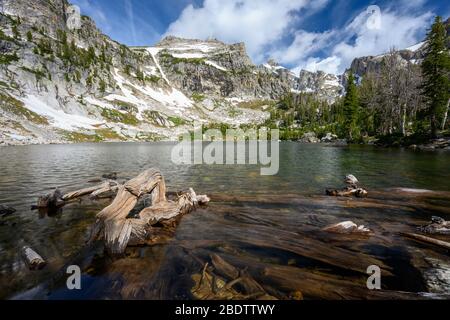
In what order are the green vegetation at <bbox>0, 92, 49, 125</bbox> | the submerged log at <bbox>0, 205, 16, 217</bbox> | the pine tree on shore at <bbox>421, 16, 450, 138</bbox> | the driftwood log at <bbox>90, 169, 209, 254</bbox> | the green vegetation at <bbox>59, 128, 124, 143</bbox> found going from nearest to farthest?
the driftwood log at <bbox>90, 169, 209, 254</bbox>, the submerged log at <bbox>0, 205, 16, 217</bbox>, the pine tree on shore at <bbox>421, 16, 450, 138</bbox>, the green vegetation at <bbox>0, 92, 49, 125</bbox>, the green vegetation at <bbox>59, 128, 124, 143</bbox>

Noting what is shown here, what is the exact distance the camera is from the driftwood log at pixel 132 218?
892cm

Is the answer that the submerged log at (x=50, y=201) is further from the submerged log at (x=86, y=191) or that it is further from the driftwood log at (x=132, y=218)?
the driftwood log at (x=132, y=218)

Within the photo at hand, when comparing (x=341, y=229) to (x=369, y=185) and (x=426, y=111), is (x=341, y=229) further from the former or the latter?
(x=426, y=111)

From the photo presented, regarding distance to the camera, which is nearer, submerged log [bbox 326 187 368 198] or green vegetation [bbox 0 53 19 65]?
submerged log [bbox 326 187 368 198]

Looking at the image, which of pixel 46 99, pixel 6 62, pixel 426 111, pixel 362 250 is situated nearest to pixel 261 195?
pixel 362 250

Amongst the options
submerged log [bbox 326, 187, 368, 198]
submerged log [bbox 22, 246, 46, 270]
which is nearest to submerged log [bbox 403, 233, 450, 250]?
submerged log [bbox 326, 187, 368, 198]

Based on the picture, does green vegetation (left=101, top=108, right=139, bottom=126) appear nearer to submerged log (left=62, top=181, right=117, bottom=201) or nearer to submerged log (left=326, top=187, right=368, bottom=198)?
submerged log (left=62, top=181, right=117, bottom=201)

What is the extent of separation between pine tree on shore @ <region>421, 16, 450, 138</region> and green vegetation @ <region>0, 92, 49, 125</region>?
162232 millimetres

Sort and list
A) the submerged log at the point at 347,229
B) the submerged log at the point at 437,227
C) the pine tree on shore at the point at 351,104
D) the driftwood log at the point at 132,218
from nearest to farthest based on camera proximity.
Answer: the driftwood log at the point at 132,218
the submerged log at the point at 437,227
the submerged log at the point at 347,229
the pine tree on shore at the point at 351,104

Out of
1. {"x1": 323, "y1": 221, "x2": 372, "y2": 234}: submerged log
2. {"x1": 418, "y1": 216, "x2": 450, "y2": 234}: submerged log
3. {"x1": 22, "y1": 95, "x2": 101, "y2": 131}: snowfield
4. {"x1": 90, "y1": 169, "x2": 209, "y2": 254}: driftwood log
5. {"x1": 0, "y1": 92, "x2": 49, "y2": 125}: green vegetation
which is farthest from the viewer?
{"x1": 22, "y1": 95, "x2": 101, "y2": 131}: snowfield

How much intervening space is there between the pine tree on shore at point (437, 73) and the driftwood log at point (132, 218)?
6531 centimetres

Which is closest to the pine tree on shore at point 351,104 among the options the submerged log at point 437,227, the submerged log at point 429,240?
the submerged log at point 437,227

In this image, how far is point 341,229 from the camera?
10.2m

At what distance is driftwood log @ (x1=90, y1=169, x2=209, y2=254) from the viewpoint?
8.92 m
